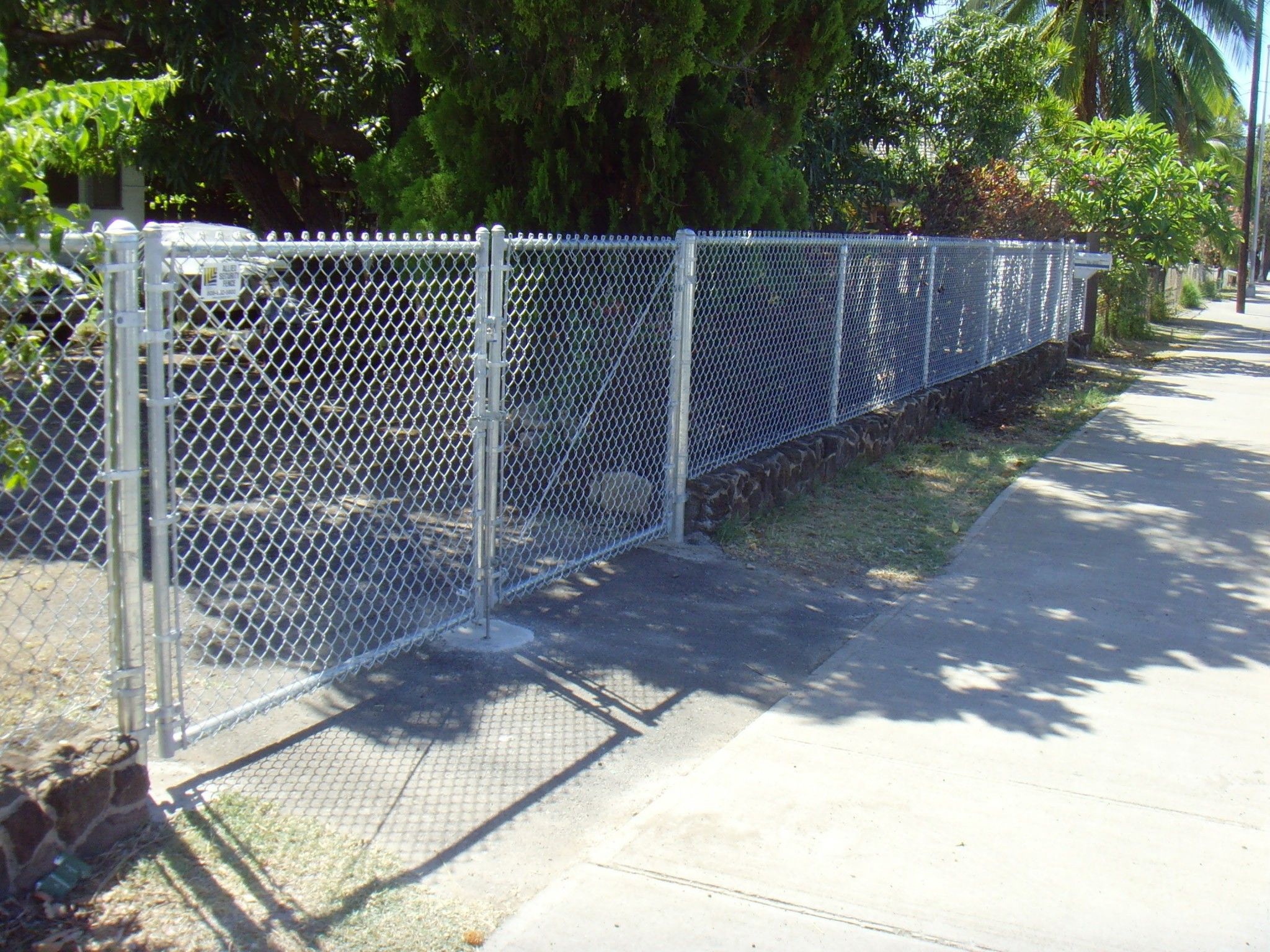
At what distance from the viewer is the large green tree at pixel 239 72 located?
9.19 m

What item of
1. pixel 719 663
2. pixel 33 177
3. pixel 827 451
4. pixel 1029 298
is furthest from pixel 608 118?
pixel 1029 298

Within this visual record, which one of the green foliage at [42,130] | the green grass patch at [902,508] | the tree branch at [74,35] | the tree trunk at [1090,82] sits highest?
the tree trunk at [1090,82]

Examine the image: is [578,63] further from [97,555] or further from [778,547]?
[97,555]

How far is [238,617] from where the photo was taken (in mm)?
5168

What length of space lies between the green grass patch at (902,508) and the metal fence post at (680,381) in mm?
370

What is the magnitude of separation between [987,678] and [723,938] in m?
2.34

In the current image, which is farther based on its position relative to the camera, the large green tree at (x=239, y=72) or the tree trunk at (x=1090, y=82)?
the tree trunk at (x=1090, y=82)

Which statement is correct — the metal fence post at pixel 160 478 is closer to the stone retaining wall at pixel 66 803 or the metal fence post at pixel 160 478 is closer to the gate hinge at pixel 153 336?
the gate hinge at pixel 153 336

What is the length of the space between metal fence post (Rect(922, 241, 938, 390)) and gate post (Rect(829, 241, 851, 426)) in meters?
1.99

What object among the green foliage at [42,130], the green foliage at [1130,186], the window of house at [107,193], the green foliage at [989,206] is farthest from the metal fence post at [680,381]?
the green foliage at [1130,186]

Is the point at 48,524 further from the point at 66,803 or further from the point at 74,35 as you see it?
the point at 74,35

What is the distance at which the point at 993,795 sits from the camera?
4.00 metres

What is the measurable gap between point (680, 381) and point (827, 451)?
228 cm

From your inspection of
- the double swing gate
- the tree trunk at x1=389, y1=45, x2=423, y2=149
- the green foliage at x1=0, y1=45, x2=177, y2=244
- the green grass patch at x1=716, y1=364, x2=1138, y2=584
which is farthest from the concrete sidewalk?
the tree trunk at x1=389, y1=45, x2=423, y2=149
